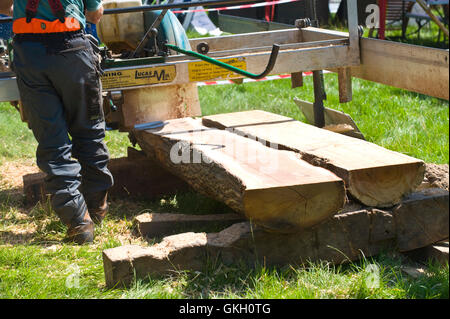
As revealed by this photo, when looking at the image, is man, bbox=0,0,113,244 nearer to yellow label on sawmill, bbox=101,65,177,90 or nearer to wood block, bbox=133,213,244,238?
yellow label on sawmill, bbox=101,65,177,90

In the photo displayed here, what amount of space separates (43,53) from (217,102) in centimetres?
416

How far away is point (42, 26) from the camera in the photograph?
12.8 feet

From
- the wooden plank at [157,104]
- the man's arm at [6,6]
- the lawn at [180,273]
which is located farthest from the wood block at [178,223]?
the man's arm at [6,6]

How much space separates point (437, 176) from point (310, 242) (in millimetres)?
1306

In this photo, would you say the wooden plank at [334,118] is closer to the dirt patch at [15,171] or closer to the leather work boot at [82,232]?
the leather work boot at [82,232]

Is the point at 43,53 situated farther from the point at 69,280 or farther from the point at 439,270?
the point at 439,270

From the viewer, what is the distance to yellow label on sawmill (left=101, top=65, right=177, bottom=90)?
172 inches

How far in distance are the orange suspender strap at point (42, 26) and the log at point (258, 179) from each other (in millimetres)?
978

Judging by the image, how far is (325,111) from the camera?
550cm

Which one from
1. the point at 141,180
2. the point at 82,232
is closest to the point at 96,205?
the point at 82,232

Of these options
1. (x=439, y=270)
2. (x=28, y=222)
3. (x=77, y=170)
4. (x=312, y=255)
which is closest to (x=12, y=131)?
(x=28, y=222)

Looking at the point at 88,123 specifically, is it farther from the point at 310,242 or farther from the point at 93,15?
the point at 310,242

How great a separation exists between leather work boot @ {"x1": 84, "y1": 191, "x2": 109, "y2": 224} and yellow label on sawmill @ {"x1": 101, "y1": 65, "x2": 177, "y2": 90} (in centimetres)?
73
